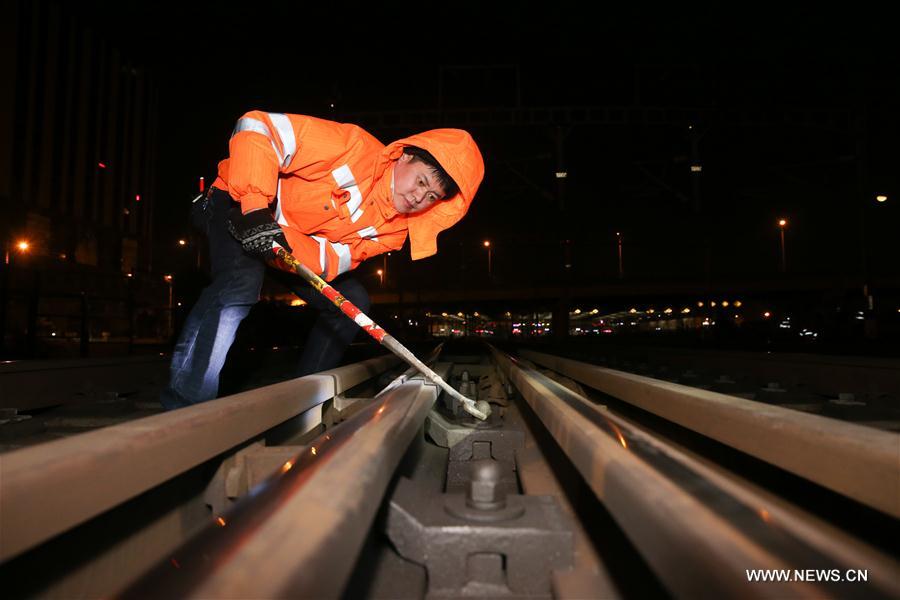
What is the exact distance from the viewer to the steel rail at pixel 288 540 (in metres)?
0.69

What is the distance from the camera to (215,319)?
10.5 ft

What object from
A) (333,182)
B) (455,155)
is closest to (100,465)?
(333,182)

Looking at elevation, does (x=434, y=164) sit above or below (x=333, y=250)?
above

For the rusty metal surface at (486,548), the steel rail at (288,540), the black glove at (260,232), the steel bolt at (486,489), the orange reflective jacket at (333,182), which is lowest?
the rusty metal surface at (486,548)

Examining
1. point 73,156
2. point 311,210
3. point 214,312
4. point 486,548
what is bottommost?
point 486,548

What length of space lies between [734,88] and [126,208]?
1848 inches

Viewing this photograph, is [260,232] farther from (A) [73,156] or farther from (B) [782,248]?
(B) [782,248]

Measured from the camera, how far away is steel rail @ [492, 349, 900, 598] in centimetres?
75

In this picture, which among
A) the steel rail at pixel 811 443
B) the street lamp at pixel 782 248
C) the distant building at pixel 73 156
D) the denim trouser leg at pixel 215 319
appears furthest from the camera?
the street lamp at pixel 782 248

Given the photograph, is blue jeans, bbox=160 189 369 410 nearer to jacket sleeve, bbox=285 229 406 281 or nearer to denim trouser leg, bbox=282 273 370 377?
denim trouser leg, bbox=282 273 370 377

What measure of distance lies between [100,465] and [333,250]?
9.73 ft

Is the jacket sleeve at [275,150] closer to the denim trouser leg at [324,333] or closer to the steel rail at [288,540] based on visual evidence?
the denim trouser leg at [324,333]

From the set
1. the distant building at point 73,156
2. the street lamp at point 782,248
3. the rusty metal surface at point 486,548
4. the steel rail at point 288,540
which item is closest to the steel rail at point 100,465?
the steel rail at point 288,540

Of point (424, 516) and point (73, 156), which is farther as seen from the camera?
point (73, 156)
